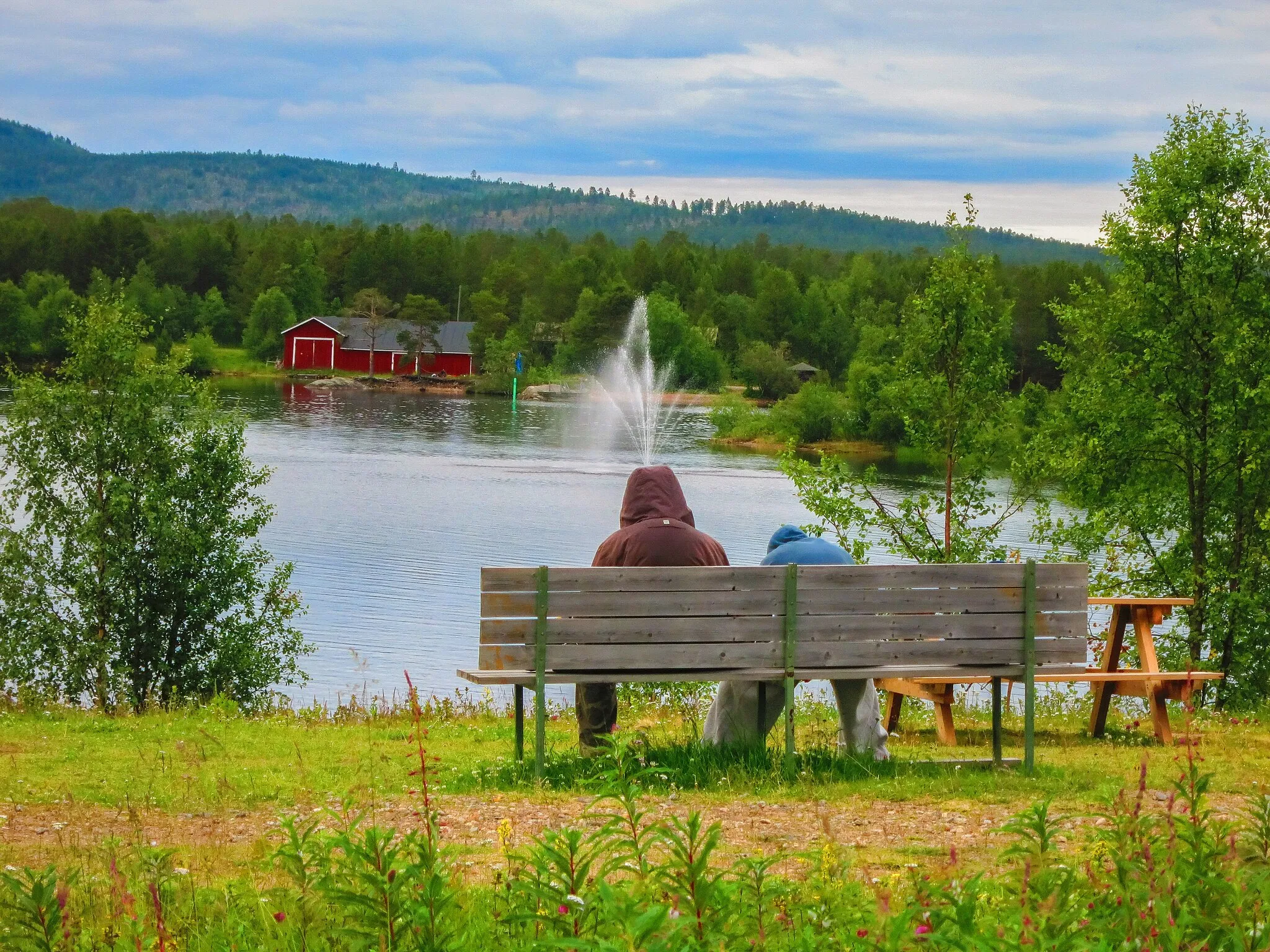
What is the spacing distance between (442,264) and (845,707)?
466ft

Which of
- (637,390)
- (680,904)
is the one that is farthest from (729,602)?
(637,390)

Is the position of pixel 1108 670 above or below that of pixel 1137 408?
below

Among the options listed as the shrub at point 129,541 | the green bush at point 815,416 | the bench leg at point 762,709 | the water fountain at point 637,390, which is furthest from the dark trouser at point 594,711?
the green bush at point 815,416

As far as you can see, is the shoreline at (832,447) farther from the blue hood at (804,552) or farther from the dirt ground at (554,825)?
the dirt ground at (554,825)

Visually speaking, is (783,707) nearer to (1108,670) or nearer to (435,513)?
(1108,670)

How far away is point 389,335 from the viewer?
12594 cm

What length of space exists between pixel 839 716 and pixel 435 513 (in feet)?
99.9

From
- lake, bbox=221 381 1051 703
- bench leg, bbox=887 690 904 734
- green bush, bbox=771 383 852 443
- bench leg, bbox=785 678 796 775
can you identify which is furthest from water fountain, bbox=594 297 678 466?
bench leg, bbox=785 678 796 775

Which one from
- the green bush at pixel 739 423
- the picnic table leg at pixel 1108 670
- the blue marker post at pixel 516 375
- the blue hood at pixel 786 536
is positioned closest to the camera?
the blue hood at pixel 786 536

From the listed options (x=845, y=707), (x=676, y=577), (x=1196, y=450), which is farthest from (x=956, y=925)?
(x=1196, y=450)

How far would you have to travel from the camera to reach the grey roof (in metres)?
122

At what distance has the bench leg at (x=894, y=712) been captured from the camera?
10691mm

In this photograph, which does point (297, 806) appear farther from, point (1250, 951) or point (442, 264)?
point (442, 264)

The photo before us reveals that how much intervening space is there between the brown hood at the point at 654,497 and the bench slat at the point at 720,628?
31.4 inches
